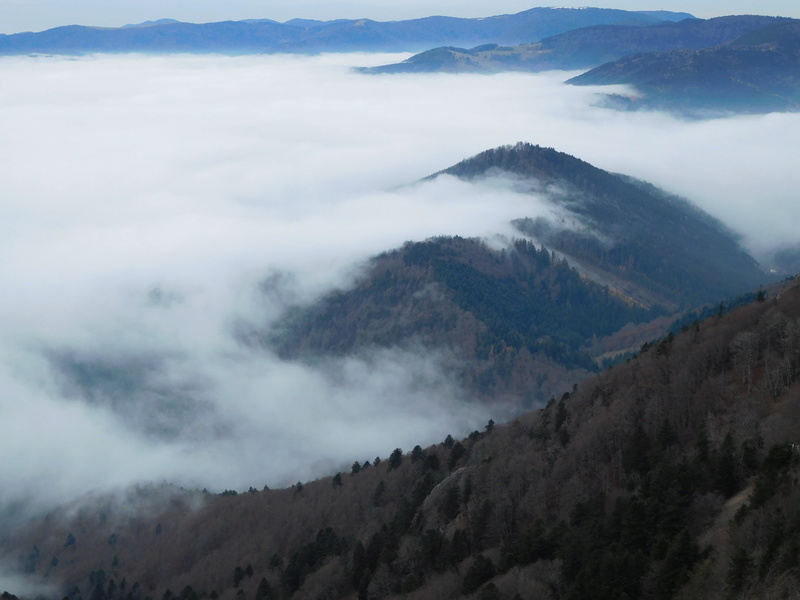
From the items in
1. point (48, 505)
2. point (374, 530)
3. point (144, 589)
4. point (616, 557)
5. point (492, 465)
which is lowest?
point (48, 505)

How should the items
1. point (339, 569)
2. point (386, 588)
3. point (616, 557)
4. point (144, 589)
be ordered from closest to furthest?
point (616, 557)
point (386, 588)
point (339, 569)
point (144, 589)

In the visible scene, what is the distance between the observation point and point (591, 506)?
62562mm

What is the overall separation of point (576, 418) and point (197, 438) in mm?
132848

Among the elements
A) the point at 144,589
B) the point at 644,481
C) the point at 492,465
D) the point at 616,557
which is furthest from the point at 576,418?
the point at 144,589

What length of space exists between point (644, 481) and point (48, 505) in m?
148

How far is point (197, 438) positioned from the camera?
198125 mm

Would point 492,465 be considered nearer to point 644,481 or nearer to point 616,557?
point 644,481

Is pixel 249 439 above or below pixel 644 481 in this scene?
below

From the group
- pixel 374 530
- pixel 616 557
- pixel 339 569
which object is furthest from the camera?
pixel 374 530

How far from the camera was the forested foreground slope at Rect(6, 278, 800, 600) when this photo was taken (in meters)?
49.2

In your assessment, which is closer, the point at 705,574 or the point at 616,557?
the point at 705,574

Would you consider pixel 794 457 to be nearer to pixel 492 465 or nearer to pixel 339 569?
pixel 492 465

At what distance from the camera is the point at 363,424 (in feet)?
619

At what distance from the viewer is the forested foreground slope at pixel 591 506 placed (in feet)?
161
